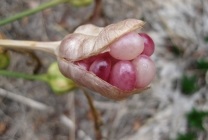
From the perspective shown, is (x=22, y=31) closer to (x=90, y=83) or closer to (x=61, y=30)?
(x=61, y=30)

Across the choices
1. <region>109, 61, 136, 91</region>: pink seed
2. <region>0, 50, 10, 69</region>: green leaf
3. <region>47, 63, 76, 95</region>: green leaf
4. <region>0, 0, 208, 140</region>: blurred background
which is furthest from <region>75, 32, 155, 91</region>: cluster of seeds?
<region>0, 0, 208, 140</region>: blurred background

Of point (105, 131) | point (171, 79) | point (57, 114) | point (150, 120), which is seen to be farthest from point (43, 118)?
point (171, 79)

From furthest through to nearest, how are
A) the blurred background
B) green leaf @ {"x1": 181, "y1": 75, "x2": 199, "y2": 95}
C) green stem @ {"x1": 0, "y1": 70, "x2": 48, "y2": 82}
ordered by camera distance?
green leaf @ {"x1": 181, "y1": 75, "x2": 199, "y2": 95} → the blurred background → green stem @ {"x1": 0, "y1": 70, "x2": 48, "y2": 82}

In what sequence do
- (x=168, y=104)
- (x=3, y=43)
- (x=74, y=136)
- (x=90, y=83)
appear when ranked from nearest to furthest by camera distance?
(x=90, y=83) → (x=3, y=43) → (x=74, y=136) → (x=168, y=104)

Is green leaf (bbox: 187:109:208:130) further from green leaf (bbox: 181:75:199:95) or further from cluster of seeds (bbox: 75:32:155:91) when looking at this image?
cluster of seeds (bbox: 75:32:155:91)

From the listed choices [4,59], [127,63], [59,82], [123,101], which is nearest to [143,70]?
[127,63]

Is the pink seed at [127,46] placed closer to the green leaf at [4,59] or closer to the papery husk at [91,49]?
the papery husk at [91,49]

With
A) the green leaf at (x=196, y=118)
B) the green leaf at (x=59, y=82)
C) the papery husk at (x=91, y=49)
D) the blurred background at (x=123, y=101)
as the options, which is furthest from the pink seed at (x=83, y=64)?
the green leaf at (x=196, y=118)

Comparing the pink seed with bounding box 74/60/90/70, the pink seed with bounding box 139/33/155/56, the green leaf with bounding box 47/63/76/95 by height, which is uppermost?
the pink seed with bounding box 139/33/155/56
